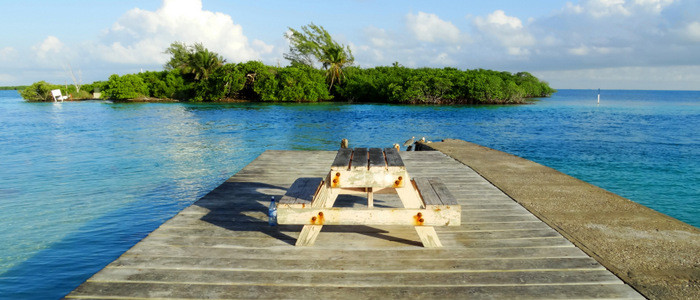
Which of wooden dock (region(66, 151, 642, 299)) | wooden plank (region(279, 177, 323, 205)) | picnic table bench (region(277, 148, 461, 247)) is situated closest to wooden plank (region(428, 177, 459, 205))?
picnic table bench (region(277, 148, 461, 247))

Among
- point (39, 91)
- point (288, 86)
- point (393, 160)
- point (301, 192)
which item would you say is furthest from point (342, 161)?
point (39, 91)

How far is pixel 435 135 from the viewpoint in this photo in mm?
28594

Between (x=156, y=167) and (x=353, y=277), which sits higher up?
(x=353, y=277)

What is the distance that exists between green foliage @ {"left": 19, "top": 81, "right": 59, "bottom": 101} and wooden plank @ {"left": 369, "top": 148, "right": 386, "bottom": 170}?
284 feet

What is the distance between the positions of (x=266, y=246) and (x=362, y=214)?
3.64 feet

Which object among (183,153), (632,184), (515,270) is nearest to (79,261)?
(515,270)

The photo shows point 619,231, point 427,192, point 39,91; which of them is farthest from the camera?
point 39,91

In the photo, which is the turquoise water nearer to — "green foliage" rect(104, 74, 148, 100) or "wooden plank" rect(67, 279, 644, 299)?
"wooden plank" rect(67, 279, 644, 299)

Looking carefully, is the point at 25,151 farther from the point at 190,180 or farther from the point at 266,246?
the point at 266,246

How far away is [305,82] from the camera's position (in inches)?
2511

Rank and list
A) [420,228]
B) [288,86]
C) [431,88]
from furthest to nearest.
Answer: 1. [288,86]
2. [431,88]
3. [420,228]

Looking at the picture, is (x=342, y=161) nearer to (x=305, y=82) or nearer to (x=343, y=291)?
(x=343, y=291)

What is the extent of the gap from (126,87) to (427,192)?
73.5m

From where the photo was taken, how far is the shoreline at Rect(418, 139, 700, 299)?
3.69 m
